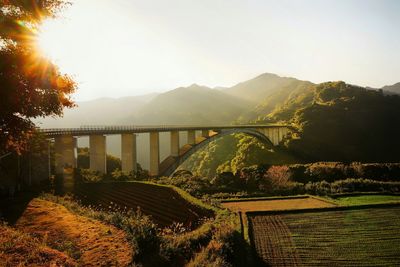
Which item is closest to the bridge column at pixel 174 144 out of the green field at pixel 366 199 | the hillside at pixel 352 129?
the green field at pixel 366 199

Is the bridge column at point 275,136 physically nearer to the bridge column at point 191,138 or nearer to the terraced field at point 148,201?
the bridge column at point 191,138

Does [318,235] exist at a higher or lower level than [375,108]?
lower

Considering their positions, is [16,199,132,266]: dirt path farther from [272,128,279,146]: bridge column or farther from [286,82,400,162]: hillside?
[272,128,279,146]: bridge column

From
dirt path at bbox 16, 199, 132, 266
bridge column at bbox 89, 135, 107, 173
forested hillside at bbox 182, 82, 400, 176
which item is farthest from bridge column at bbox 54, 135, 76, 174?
forested hillside at bbox 182, 82, 400, 176

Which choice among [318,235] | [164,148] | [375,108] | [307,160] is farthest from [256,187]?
[164,148]

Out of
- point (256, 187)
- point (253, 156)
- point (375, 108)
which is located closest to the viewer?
point (256, 187)

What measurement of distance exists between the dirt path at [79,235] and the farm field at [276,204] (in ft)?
38.1

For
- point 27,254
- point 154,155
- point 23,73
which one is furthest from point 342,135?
point 27,254

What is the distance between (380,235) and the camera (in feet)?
59.1

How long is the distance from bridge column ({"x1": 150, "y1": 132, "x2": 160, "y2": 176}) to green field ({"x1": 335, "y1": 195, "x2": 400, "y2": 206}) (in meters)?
31.8

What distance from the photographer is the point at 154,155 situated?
54781 mm

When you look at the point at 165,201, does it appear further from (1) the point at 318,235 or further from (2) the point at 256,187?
(2) the point at 256,187

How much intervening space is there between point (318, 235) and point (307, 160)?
6963 centimetres

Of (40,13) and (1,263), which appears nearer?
(1,263)
